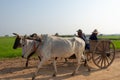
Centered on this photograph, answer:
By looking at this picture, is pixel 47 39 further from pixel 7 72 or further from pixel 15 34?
pixel 7 72

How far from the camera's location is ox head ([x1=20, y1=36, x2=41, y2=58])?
10.6m

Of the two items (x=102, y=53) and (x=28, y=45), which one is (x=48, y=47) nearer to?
(x=28, y=45)

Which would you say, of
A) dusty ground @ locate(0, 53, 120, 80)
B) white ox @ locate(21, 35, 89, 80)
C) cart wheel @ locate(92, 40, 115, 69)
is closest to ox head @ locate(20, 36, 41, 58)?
white ox @ locate(21, 35, 89, 80)

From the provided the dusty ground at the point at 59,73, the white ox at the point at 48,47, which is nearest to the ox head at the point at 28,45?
the white ox at the point at 48,47

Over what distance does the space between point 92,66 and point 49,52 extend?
4409mm

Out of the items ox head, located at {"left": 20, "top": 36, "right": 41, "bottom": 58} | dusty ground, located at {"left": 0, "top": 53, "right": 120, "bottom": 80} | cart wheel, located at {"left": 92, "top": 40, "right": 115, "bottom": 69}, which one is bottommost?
dusty ground, located at {"left": 0, "top": 53, "right": 120, "bottom": 80}

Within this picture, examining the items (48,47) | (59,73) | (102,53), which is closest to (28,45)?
(48,47)

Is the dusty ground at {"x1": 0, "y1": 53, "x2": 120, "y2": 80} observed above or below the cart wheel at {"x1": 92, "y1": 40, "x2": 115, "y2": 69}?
below

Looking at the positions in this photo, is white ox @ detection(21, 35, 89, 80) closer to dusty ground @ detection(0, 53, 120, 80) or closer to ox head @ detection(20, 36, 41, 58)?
ox head @ detection(20, 36, 41, 58)

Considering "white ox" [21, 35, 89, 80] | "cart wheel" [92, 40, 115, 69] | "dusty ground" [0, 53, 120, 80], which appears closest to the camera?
"white ox" [21, 35, 89, 80]

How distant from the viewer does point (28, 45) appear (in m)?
10.7

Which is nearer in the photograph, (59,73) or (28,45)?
(28,45)

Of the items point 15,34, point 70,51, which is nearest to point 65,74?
point 70,51

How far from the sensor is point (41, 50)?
10.6 m
